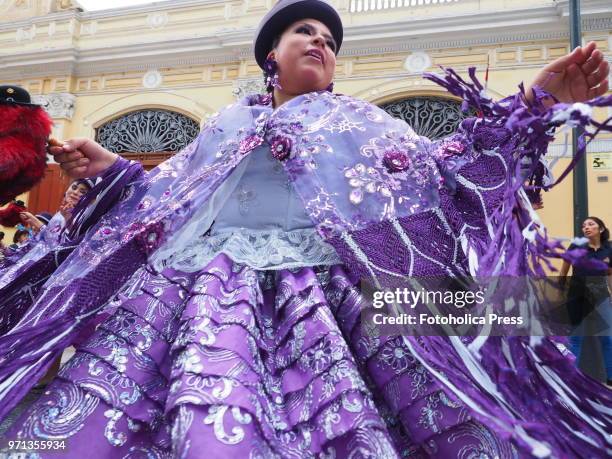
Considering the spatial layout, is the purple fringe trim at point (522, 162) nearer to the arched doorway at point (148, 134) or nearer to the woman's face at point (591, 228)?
the woman's face at point (591, 228)

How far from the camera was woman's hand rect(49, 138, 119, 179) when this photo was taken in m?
1.40

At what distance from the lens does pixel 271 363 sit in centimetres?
108

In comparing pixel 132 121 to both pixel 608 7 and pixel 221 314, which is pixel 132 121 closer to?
pixel 608 7

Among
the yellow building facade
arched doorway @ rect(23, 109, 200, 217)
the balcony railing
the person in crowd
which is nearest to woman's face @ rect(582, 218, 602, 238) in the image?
the person in crowd

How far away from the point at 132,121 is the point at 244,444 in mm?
7001

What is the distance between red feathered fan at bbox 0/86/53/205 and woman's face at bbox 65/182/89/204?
5.4 inches

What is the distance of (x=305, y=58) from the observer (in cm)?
151

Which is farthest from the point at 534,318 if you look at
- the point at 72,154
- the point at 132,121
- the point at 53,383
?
the point at 132,121

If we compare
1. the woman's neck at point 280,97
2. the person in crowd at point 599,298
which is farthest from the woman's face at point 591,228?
the woman's neck at point 280,97

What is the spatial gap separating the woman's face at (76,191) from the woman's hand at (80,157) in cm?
9

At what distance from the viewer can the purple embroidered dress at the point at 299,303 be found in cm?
88

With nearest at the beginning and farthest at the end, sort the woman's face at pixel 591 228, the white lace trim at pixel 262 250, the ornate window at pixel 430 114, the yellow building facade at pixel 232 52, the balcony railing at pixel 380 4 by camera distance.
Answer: the white lace trim at pixel 262 250
the woman's face at pixel 591 228
the yellow building facade at pixel 232 52
the ornate window at pixel 430 114
the balcony railing at pixel 380 4

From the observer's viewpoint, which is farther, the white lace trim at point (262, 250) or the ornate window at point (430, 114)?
the ornate window at point (430, 114)

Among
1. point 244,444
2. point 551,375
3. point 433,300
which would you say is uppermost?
point 433,300
